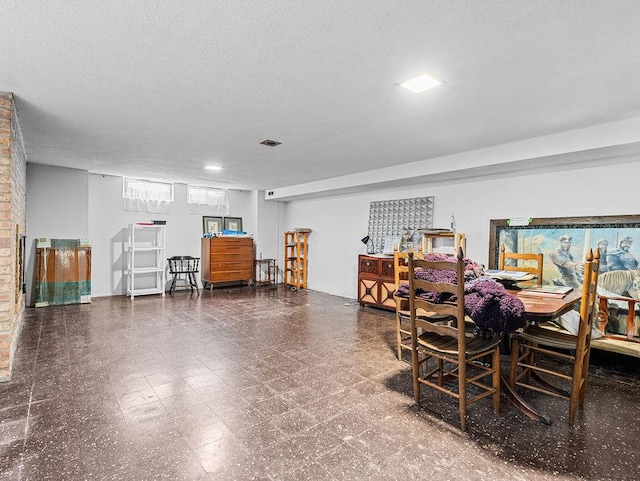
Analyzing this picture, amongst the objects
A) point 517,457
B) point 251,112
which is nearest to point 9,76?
point 251,112

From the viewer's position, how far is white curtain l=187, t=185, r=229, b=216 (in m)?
7.73

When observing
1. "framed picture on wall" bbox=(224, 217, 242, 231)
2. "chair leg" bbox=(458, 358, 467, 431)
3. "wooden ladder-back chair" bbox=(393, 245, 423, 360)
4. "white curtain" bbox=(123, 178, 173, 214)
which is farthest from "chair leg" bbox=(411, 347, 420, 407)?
"framed picture on wall" bbox=(224, 217, 242, 231)

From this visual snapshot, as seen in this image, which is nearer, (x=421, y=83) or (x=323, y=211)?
(x=421, y=83)

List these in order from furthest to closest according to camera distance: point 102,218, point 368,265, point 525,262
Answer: point 102,218
point 368,265
point 525,262

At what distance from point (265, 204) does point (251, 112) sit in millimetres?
5537

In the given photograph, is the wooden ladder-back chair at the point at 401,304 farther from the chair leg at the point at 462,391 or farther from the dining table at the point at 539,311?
the dining table at the point at 539,311

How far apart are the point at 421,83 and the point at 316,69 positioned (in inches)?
31.2

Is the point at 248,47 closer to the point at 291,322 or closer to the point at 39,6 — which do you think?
the point at 39,6

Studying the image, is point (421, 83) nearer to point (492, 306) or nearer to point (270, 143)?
point (492, 306)

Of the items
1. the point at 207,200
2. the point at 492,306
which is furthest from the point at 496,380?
the point at 207,200

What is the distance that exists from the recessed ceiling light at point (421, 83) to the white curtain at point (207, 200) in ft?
20.6

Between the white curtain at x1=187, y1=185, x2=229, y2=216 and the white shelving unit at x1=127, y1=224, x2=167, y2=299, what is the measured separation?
3.34 feet

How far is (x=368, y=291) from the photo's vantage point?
19.5 ft

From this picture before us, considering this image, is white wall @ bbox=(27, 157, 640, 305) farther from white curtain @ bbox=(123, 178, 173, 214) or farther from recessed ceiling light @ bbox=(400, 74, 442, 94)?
recessed ceiling light @ bbox=(400, 74, 442, 94)
